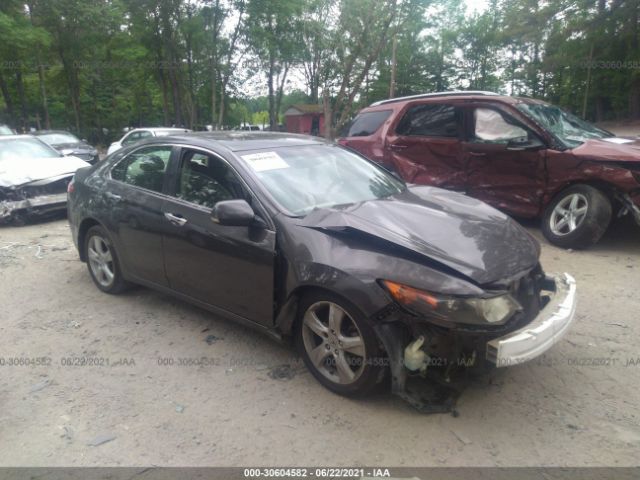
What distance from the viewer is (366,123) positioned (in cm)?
786

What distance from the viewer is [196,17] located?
21.6 m

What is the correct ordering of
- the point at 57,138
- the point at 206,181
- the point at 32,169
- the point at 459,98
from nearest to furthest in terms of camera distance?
the point at 206,181 < the point at 459,98 < the point at 32,169 < the point at 57,138

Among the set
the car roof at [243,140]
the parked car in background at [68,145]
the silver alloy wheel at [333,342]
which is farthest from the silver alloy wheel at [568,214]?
the parked car in background at [68,145]

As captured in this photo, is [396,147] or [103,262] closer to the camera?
[103,262]

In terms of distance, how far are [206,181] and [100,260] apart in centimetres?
179

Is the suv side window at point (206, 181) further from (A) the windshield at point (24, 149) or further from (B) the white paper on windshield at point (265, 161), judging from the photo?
(A) the windshield at point (24, 149)

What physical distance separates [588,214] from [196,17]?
20722 mm

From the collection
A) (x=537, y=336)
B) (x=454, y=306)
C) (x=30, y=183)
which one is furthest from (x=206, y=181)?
(x=30, y=183)

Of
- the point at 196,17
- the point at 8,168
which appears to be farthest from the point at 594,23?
the point at 8,168

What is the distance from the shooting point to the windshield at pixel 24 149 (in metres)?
8.84

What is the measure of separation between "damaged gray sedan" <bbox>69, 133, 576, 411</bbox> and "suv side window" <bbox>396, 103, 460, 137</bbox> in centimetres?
300

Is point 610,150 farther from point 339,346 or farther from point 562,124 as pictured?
point 339,346

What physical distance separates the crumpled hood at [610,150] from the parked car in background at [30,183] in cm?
757

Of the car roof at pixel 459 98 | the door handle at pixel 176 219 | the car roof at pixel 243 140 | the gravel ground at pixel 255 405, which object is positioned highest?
the car roof at pixel 459 98
